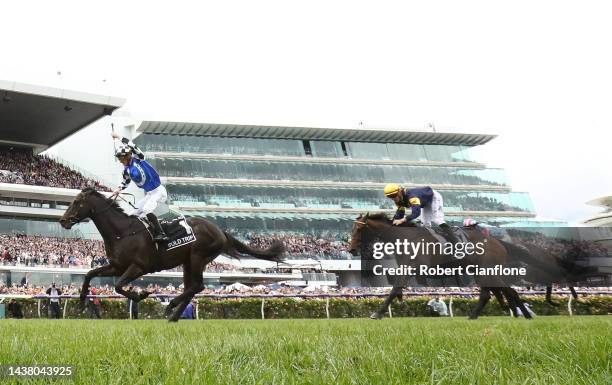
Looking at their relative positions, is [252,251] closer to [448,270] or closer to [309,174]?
[448,270]

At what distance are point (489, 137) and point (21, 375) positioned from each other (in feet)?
267

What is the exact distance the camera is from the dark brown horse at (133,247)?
1027cm

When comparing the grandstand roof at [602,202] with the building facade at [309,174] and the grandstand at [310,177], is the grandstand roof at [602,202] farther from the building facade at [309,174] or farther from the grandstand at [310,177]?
the building facade at [309,174]

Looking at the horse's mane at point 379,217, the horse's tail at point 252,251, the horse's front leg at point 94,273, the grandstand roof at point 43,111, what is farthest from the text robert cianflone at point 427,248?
the grandstand roof at point 43,111

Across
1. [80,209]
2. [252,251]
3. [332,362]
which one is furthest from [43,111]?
[332,362]

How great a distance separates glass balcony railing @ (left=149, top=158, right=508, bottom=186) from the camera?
215ft

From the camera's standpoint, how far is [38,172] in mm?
55531

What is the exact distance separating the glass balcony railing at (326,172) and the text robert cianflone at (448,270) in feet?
180

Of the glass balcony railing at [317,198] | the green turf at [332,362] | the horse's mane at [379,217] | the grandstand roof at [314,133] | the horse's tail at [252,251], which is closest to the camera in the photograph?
the green turf at [332,362]

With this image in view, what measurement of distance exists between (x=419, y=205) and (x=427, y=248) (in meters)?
0.82

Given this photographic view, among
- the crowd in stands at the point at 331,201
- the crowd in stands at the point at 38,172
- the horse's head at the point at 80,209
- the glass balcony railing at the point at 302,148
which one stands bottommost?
the horse's head at the point at 80,209

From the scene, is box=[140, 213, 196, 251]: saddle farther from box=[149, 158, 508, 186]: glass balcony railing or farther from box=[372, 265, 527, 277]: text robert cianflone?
box=[149, 158, 508, 186]: glass balcony railing

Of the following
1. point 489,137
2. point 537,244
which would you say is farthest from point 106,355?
point 489,137

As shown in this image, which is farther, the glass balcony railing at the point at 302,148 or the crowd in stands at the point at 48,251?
the glass balcony railing at the point at 302,148
